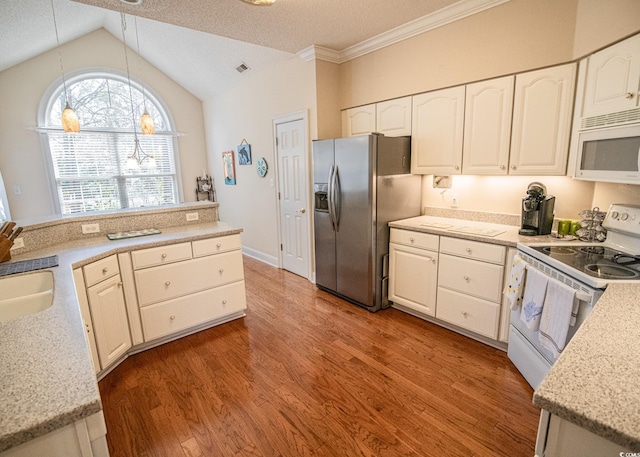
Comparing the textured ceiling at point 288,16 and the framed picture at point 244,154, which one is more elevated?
the textured ceiling at point 288,16

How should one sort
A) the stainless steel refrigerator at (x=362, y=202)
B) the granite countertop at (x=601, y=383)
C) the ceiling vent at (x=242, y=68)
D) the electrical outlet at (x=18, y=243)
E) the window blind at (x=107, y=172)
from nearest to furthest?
the granite countertop at (x=601, y=383)
the electrical outlet at (x=18, y=243)
the stainless steel refrigerator at (x=362, y=202)
the ceiling vent at (x=242, y=68)
the window blind at (x=107, y=172)

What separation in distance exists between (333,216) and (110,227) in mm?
2065

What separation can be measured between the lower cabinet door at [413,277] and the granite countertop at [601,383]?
1.70 m

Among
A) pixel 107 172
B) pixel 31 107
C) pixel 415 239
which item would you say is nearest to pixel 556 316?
pixel 415 239

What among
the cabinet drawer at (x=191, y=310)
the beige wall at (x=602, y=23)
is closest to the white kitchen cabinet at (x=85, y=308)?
the cabinet drawer at (x=191, y=310)

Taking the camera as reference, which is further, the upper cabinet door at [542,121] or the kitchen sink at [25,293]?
the upper cabinet door at [542,121]

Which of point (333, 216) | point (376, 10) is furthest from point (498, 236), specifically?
point (376, 10)

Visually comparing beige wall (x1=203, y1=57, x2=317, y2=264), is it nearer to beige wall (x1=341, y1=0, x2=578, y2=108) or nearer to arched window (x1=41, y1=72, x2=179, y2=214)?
beige wall (x1=341, y1=0, x2=578, y2=108)

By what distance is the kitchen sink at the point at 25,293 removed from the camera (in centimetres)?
151

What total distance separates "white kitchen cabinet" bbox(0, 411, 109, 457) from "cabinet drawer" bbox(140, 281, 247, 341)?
190cm

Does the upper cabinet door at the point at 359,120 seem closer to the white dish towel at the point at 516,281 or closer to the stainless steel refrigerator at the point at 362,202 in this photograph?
the stainless steel refrigerator at the point at 362,202

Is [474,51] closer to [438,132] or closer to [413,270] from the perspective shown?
[438,132]

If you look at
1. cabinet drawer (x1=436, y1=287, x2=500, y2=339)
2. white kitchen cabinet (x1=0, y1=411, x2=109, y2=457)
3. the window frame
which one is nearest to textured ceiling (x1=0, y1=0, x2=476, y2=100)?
the window frame

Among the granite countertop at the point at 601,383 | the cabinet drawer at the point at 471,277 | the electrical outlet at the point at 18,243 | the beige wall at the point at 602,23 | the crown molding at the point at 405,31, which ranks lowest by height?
the cabinet drawer at the point at 471,277
